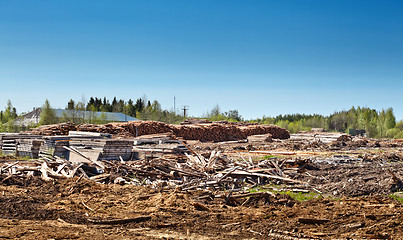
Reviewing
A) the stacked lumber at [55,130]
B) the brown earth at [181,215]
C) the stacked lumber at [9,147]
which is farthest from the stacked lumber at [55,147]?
the stacked lumber at [55,130]

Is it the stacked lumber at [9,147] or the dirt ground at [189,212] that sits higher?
the stacked lumber at [9,147]

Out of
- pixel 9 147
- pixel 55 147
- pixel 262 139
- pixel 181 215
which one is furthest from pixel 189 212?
pixel 262 139

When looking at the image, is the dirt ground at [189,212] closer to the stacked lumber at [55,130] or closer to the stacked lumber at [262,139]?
the stacked lumber at [55,130]

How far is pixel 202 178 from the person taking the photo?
10008mm

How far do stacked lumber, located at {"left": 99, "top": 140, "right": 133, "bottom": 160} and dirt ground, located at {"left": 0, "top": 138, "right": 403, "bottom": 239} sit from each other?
3.52 metres

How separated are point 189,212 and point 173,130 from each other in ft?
84.0

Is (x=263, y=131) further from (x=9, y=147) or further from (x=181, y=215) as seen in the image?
(x=181, y=215)

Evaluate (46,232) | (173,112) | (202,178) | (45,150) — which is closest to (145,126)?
(45,150)

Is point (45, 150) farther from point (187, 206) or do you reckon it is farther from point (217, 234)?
point (217, 234)

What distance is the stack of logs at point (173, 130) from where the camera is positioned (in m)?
25.0

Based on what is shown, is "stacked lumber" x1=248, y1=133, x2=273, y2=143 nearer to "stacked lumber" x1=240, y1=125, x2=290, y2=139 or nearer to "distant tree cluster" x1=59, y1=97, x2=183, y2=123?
"stacked lumber" x1=240, y1=125, x2=290, y2=139

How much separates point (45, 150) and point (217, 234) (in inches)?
476

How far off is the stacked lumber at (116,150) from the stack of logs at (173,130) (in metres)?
11.5

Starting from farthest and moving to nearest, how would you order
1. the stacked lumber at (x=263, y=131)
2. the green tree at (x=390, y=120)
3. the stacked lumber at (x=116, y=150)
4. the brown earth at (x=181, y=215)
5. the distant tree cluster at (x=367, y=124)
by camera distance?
the green tree at (x=390, y=120) → the distant tree cluster at (x=367, y=124) → the stacked lumber at (x=263, y=131) → the stacked lumber at (x=116, y=150) → the brown earth at (x=181, y=215)
